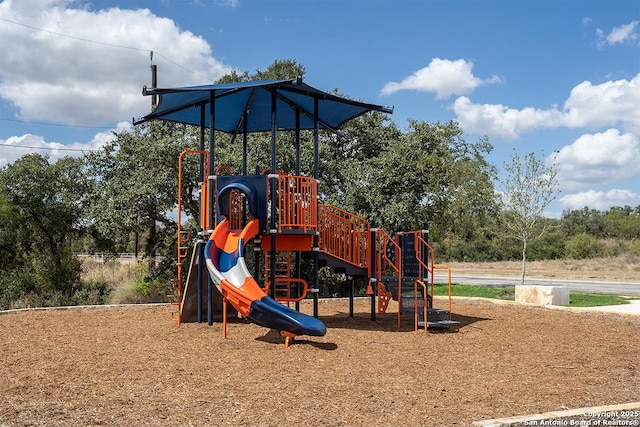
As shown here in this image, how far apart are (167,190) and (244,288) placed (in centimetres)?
1131

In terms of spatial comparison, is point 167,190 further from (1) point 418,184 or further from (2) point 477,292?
(2) point 477,292

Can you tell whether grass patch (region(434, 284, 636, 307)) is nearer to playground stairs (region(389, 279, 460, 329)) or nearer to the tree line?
the tree line

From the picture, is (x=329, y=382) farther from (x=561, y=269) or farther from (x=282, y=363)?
(x=561, y=269)

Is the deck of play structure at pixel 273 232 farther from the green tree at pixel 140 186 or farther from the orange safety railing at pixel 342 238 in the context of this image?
the green tree at pixel 140 186

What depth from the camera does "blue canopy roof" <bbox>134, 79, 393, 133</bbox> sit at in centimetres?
1090

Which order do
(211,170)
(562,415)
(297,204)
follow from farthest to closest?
(211,170), (297,204), (562,415)

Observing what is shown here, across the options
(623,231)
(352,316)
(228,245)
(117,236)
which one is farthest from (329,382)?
(623,231)

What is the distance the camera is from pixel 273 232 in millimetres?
10758

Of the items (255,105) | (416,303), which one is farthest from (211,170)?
(416,303)

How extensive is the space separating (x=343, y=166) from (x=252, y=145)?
3426mm

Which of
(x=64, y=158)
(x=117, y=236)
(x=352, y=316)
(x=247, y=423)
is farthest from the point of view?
(x=64, y=158)

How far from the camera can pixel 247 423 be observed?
5328 millimetres

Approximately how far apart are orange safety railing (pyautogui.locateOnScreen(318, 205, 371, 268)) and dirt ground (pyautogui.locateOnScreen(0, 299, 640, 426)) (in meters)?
1.41

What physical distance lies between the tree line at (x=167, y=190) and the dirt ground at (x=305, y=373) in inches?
295
